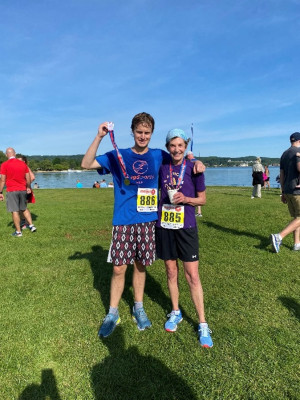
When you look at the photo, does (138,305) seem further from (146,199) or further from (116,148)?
(116,148)

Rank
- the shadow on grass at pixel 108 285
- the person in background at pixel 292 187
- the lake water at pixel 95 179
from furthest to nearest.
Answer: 1. the lake water at pixel 95 179
2. the person in background at pixel 292 187
3. the shadow on grass at pixel 108 285

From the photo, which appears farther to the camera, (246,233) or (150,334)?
(246,233)

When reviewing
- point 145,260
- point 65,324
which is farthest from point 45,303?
point 145,260

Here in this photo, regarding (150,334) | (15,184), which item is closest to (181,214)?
(150,334)

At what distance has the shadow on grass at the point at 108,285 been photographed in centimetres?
379

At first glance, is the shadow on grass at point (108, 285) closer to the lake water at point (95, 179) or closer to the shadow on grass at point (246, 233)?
the shadow on grass at point (246, 233)

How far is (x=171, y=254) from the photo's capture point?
A: 312cm

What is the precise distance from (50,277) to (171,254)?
103 inches

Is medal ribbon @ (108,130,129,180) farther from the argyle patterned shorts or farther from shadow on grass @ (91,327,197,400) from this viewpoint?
shadow on grass @ (91,327,197,400)

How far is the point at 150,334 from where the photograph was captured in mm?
3078

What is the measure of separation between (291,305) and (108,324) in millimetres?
2464

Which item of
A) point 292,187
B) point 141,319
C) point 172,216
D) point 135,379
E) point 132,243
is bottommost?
point 135,379

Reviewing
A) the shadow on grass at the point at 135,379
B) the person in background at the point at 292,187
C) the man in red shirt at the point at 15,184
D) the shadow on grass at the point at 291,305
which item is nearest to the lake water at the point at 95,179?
the man in red shirt at the point at 15,184

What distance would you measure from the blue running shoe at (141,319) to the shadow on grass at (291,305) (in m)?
1.88
